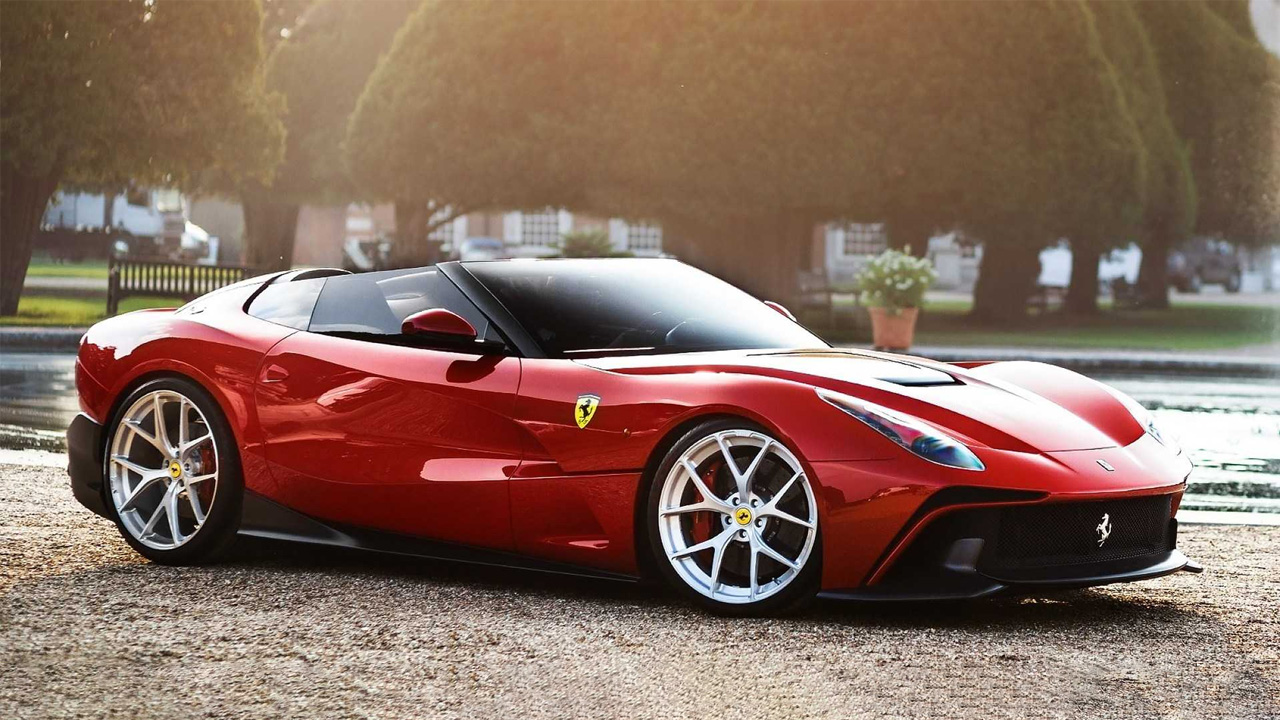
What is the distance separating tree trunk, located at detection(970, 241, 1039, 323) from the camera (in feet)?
112

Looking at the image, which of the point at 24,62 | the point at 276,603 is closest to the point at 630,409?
the point at 276,603

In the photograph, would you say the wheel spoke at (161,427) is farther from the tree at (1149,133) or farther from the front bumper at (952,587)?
the tree at (1149,133)

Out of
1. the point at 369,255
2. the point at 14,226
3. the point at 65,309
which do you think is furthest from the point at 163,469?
the point at 369,255

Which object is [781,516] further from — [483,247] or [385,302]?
[483,247]

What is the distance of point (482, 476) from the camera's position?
5.67 metres

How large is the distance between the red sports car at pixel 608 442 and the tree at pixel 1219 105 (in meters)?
33.3

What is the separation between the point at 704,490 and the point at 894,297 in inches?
709

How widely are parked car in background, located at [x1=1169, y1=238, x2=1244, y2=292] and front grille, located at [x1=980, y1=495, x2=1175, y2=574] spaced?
62.2m

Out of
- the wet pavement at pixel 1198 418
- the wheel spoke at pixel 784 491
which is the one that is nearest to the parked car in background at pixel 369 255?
the wet pavement at pixel 1198 418

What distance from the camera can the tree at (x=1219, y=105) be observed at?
3812 cm

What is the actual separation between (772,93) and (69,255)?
31354 mm

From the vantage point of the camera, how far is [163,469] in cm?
636

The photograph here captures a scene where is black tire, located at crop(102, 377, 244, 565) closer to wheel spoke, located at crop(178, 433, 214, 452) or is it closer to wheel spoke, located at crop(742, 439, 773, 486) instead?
wheel spoke, located at crop(178, 433, 214, 452)

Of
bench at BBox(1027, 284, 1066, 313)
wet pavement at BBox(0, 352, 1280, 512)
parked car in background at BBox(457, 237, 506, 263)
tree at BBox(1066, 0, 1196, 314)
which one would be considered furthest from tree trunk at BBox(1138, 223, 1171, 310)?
parked car in background at BBox(457, 237, 506, 263)
